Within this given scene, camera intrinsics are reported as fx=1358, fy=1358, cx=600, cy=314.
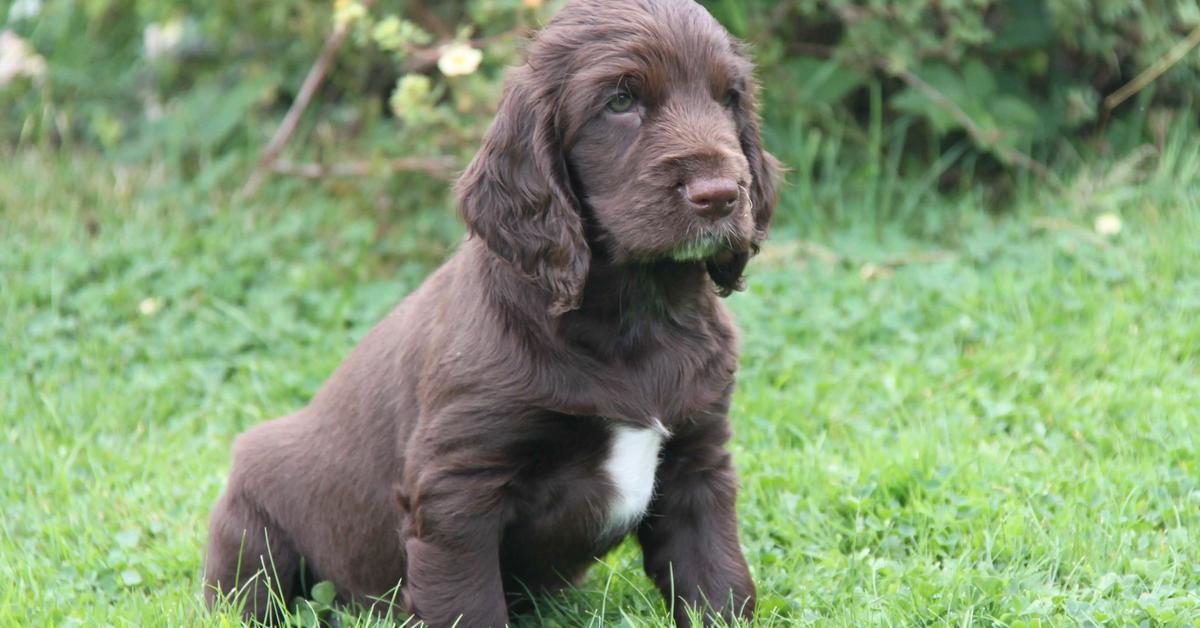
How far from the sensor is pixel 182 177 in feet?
20.4

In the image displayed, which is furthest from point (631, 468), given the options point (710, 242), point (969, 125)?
point (969, 125)

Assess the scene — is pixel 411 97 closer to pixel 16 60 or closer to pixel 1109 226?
pixel 16 60

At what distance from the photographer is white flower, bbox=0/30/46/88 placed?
240 inches

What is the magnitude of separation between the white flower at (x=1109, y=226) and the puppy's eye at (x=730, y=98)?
2607mm

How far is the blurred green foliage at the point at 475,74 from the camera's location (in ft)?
18.0

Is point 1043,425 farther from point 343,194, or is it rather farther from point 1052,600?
point 343,194

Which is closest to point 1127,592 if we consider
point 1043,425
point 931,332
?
point 1043,425

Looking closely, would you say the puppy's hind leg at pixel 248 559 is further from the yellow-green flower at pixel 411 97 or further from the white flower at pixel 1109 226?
the white flower at pixel 1109 226

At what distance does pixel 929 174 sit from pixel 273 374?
2.90 meters

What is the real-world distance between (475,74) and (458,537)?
2887mm

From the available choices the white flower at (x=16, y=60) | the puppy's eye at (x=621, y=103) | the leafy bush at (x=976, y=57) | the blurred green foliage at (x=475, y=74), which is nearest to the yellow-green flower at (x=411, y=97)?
the blurred green foliage at (x=475, y=74)

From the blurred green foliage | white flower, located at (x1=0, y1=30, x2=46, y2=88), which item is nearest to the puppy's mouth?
the blurred green foliage

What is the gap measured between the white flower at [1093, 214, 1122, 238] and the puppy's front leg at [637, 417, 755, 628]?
266cm

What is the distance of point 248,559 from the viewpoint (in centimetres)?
329
